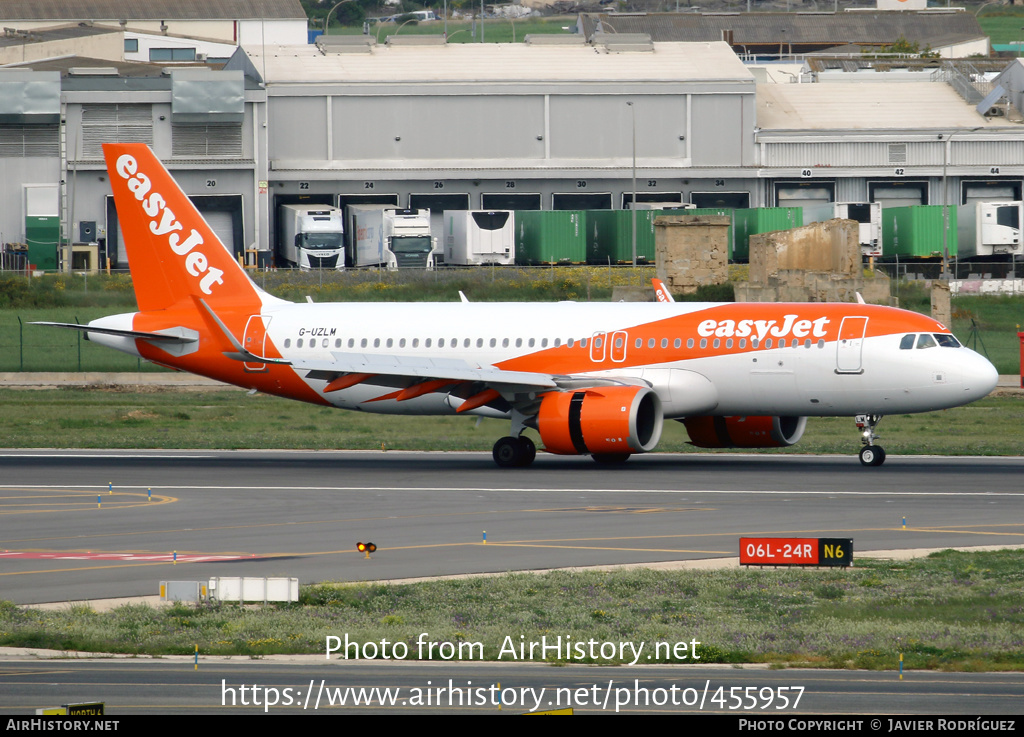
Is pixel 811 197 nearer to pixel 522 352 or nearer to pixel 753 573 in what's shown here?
pixel 522 352

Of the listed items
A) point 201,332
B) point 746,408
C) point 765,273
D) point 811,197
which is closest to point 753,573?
point 746,408

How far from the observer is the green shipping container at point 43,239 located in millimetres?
95688

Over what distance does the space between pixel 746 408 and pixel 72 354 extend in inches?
1684

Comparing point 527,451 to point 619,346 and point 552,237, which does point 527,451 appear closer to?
point 619,346

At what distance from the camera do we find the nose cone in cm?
3512

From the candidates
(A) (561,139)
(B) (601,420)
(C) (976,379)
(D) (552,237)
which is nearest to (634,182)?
(D) (552,237)

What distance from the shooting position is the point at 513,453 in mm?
A: 38469

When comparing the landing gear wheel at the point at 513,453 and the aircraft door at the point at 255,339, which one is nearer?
the landing gear wheel at the point at 513,453

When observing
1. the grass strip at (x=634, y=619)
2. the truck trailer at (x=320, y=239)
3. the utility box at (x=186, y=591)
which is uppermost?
the truck trailer at (x=320, y=239)

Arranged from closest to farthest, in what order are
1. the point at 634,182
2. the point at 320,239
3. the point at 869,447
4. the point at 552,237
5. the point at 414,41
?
the point at 869,447, the point at 320,239, the point at 634,182, the point at 552,237, the point at 414,41

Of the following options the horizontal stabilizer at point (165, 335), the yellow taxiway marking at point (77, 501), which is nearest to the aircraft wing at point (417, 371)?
the horizontal stabilizer at point (165, 335)

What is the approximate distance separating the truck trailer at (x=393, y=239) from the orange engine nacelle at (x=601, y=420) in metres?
57.3

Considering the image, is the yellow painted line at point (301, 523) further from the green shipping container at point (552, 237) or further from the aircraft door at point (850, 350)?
the green shipping container at point (552, 237)

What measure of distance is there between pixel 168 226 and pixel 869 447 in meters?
20.9
